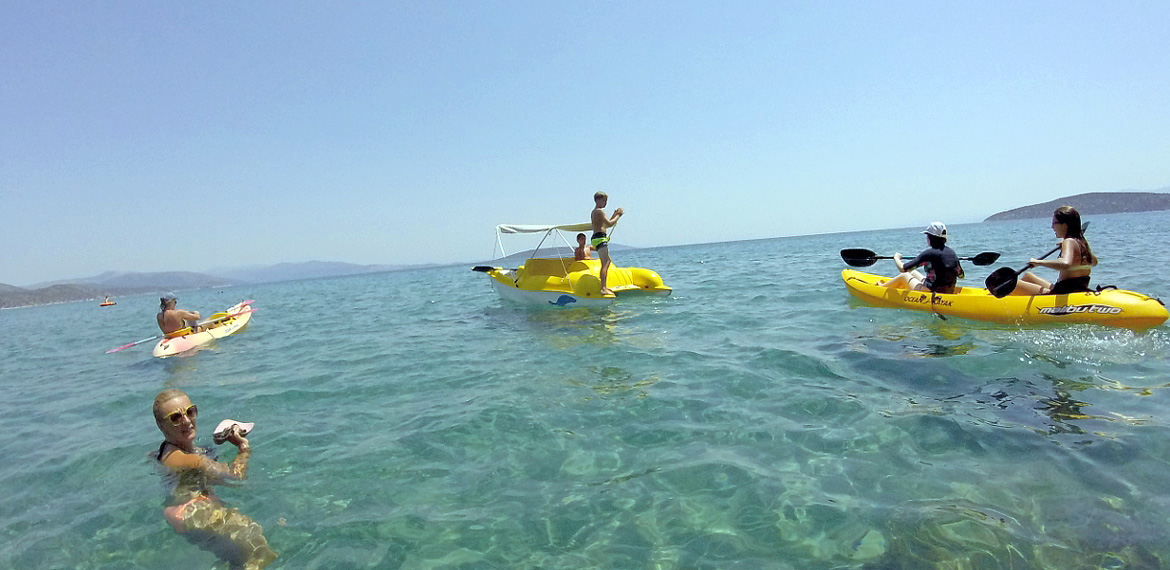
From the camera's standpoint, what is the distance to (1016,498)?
3.50 m

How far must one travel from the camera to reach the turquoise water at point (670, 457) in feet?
10.8

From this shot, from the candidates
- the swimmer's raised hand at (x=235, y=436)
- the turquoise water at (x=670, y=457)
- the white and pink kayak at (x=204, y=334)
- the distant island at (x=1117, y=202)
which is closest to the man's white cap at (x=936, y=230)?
the turquoise water at (x=670, y=457)

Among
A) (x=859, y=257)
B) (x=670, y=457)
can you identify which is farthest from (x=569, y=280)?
(x=670, y=457)

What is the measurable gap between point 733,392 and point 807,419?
1061 mm

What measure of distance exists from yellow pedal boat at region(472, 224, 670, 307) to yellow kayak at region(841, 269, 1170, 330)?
5835 mm

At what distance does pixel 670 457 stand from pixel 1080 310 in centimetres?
743

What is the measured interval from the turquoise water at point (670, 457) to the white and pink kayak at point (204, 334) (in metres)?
2.85

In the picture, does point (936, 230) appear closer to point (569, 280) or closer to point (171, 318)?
point (569, 280)

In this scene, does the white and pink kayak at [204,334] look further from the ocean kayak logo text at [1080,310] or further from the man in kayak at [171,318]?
the ocean kayak logo text at [1080,310]

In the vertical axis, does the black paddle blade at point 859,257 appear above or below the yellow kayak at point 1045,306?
above

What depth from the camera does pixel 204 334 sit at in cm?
1314

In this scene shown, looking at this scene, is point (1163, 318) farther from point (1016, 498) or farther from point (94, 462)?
point (94, 462)

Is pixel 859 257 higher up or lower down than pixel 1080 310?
higher up

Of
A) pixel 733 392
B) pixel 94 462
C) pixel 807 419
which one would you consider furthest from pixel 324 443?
pixel 807 419
